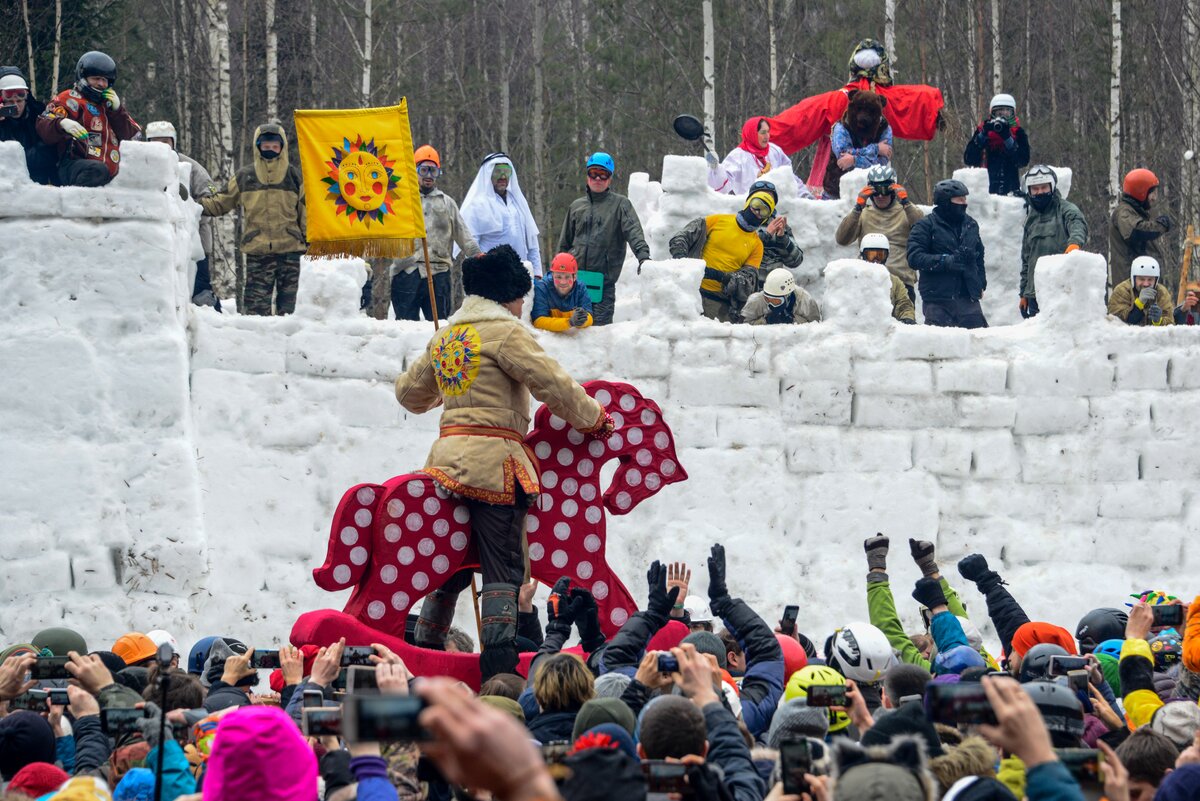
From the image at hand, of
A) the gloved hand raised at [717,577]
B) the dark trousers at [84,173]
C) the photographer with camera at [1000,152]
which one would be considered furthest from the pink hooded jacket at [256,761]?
the photographer with camera at [1000,152]

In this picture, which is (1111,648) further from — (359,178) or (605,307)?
(605,307)

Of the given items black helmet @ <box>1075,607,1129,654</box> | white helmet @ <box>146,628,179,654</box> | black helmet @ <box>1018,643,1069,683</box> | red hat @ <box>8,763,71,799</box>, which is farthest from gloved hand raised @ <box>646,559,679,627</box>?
white helmet @ <box>146,628,179,654</box>

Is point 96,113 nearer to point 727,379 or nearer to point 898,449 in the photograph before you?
point 727,379

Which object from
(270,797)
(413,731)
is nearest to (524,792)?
(413,731)

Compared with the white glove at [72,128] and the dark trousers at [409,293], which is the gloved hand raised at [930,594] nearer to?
the white glove at [72,128]

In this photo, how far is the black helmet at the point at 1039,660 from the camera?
6.61 m

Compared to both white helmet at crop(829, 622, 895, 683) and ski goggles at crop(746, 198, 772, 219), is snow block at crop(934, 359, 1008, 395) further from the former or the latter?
white helmet at crop(829, 622, 895, 683)

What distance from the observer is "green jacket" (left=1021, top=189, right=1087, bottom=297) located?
12570mm

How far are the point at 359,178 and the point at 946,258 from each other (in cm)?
431

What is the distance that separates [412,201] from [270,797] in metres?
Answer: 5.38

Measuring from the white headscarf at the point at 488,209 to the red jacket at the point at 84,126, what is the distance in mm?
2756

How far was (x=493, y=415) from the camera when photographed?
8.09 metres

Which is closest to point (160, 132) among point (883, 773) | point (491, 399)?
point (491, 399)

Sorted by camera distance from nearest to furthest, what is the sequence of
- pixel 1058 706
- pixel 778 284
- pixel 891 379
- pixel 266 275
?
1. pixel 1058 706
2. pixel 891 379
3. pixel 778 284
4. pixel 266 275
